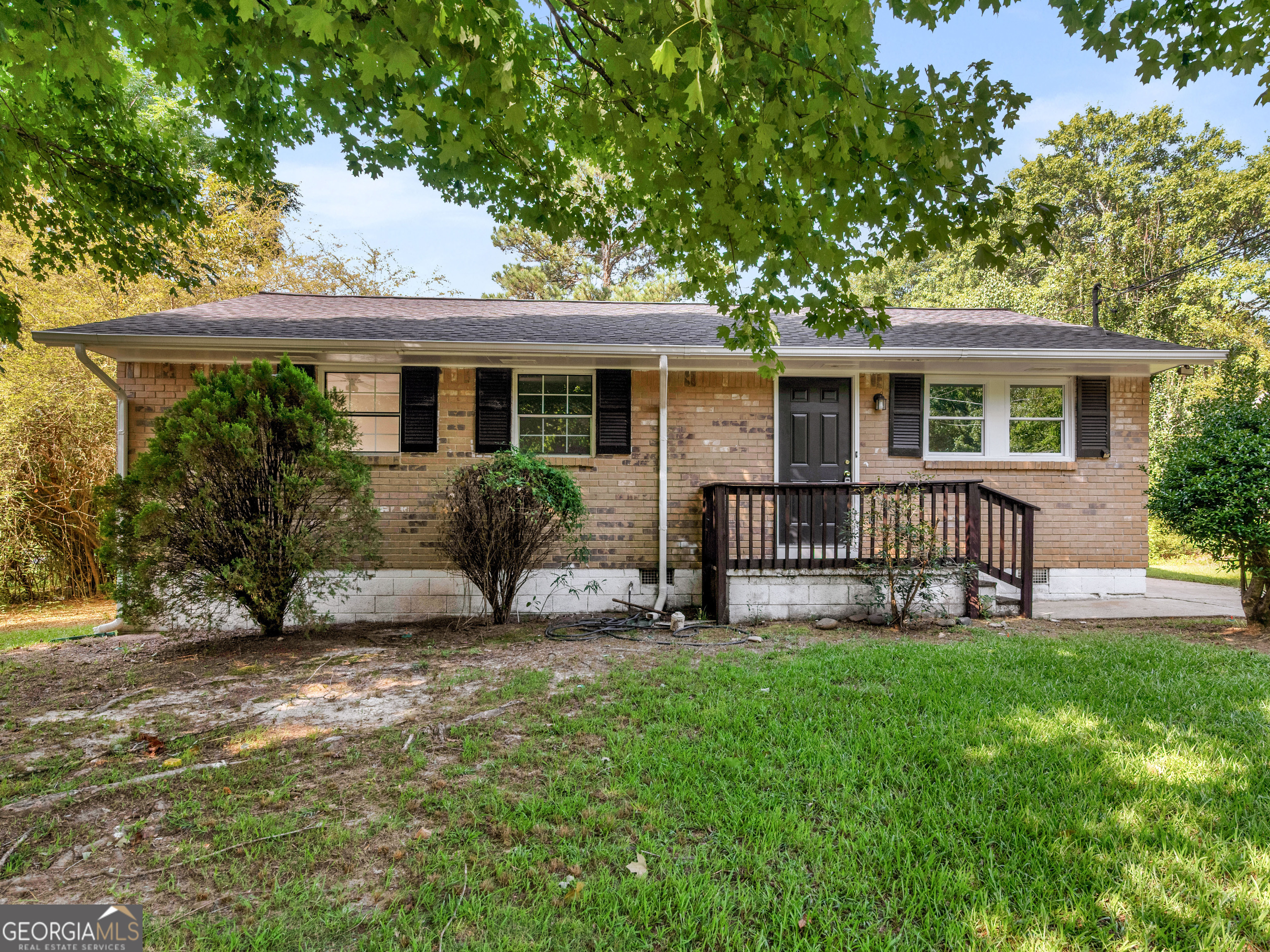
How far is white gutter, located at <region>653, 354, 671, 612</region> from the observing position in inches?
268

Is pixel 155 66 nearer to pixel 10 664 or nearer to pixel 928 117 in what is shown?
pixel 928 117

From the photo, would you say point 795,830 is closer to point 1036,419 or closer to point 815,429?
point 815,429

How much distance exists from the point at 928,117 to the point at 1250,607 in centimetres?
668

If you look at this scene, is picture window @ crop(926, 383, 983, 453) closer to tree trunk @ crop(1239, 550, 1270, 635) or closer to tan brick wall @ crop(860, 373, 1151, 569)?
tan brick wall @ crop(860, 373, 1151, 569)

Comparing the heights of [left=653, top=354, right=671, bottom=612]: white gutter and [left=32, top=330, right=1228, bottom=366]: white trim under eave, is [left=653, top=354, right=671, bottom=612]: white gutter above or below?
below

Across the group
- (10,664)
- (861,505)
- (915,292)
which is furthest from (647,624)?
(915,292)

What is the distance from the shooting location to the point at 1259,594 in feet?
19.0

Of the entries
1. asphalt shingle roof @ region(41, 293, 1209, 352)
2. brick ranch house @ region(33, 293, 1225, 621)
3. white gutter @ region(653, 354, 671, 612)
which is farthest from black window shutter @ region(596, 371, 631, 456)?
asphalt shingle roof @ region(41, 293, 1209, 352)

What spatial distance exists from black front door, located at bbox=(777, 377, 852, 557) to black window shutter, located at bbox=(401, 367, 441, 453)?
4.37 meters

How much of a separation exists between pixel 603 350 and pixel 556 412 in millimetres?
1098

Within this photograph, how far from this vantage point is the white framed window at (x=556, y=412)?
720 centimetres

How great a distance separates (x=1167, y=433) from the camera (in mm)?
14461

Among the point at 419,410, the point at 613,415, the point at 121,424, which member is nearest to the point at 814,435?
the point at 613,415

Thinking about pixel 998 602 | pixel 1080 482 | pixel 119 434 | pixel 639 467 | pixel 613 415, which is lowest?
pixel 998 602
